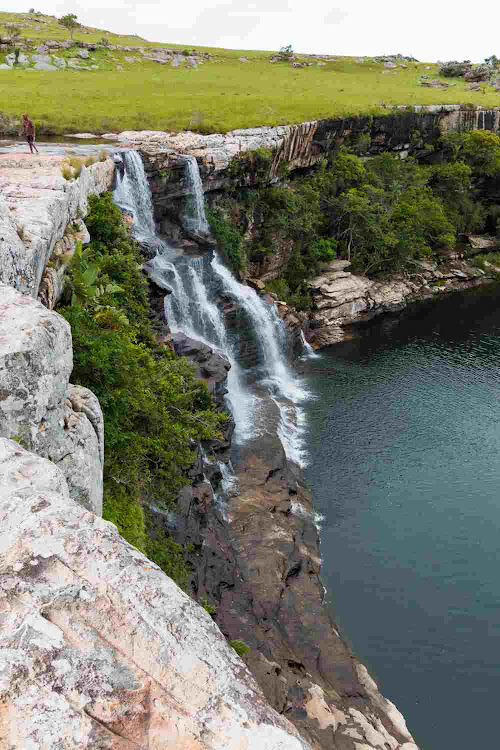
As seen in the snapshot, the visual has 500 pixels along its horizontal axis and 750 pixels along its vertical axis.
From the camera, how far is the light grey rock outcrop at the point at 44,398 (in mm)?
8773

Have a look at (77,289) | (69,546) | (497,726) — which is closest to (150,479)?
(77,289)

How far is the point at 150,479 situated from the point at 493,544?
15.2 meters

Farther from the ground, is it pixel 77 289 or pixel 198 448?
pixel 77 289

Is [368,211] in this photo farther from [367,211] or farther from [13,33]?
[13,33]

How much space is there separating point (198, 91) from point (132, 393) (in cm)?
5239

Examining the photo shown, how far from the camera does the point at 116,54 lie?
74750mm

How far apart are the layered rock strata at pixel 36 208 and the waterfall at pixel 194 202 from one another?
6.77m

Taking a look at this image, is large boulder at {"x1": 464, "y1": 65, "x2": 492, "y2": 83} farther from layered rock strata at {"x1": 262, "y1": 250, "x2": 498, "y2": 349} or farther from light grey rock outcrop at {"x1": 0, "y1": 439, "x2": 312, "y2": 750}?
light grey rock outcrop at {"x1": 0, "y1": 439, "x2": 312, "y2": 750}

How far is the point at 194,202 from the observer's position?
3734 centimetres

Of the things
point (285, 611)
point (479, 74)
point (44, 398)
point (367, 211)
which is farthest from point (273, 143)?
point (479, 74)

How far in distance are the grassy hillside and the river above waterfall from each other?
2332cm

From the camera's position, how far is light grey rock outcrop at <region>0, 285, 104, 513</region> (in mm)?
8773

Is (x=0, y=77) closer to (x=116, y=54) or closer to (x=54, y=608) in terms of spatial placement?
(x=116, y=54)

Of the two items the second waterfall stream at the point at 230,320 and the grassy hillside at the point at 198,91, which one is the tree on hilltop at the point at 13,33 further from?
the second waterfall stream at the point at 230,320
